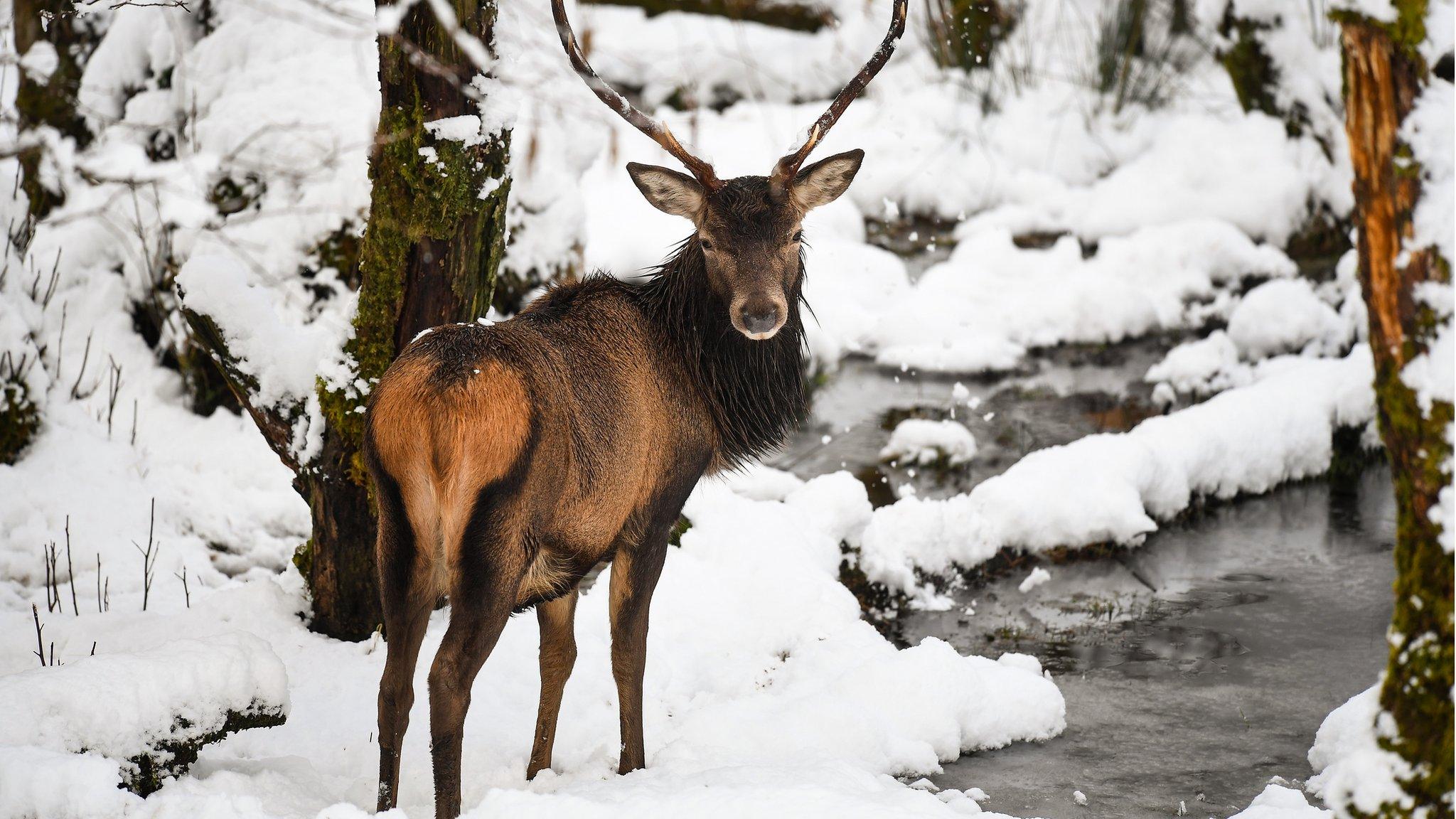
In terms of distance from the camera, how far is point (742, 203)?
15.4ft

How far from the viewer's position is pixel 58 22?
8.20 m

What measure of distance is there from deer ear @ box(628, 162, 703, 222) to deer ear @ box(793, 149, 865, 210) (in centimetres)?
38

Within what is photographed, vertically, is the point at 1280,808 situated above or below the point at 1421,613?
below

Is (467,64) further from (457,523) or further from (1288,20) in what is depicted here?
(1288,20)

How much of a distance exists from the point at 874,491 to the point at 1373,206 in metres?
5.19

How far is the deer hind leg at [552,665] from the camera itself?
455cm

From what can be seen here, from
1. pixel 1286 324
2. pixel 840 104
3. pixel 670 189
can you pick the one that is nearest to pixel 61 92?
pixel 670 189

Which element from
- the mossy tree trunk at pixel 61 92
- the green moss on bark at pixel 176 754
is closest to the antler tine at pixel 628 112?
the green moss on bark at pixel 176 754

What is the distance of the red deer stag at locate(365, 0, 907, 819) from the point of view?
368cm

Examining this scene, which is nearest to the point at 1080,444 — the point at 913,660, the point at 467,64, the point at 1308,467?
the point at 1308,467

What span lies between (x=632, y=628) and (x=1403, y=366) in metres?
2.60

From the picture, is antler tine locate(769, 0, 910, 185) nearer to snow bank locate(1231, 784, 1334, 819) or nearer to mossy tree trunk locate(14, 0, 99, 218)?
snow bank locate(1231, 784, 1334, 819)

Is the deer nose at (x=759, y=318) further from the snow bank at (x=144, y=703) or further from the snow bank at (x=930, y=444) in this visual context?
the snow bank at (x=930, y=444)

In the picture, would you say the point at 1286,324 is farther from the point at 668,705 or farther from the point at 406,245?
the point at 406,245
